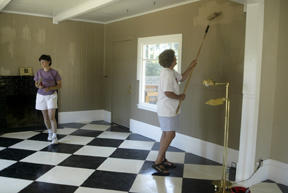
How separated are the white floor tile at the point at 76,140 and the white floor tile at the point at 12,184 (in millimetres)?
1458

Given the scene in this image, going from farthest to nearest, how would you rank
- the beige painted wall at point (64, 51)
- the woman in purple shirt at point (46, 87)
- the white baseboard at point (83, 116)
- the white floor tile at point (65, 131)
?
1. the white baseboard at point (83, 116)
2. the beige painted wall at point (64, 51)
3. the white floor tile at point (65, 131)
4. the woman in purple shirt at point (46, 87)

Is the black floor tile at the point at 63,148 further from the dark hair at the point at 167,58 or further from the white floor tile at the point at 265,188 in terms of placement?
the white floor tile at the point at 265,188

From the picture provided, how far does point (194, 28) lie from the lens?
12.7ft

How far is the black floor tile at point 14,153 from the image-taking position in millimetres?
3693

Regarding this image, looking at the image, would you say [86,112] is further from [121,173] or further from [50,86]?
[121,173]

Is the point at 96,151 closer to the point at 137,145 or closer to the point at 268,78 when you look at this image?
the point at 137,145

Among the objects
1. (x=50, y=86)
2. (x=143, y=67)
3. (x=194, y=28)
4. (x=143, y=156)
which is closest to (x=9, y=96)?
(x=50, y=86)

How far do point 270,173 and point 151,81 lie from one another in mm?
2505

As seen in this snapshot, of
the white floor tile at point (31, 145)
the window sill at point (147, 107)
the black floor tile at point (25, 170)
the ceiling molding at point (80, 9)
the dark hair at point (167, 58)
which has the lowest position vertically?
the black floor tile at point (25, 170)

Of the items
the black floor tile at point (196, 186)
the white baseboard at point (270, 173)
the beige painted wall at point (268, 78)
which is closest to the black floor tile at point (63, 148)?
the black floor tile at point (196, 186)

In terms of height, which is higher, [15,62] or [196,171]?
[15,62]

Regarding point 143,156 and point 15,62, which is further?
point 15,62

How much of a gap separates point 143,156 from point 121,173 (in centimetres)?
66

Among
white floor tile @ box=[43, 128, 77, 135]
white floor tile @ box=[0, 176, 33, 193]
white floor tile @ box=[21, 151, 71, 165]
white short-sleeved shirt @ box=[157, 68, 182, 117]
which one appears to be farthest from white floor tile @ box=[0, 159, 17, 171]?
white short-sleeved shirt @ box=[157, 68, 182, 117]
